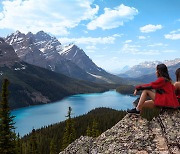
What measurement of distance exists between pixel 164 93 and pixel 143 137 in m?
3.03

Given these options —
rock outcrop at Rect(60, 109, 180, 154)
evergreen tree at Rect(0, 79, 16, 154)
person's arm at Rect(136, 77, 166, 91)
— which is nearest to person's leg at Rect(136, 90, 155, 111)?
person's arm at Rect(136, 77, 166, 91)

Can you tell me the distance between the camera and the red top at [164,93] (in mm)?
14844

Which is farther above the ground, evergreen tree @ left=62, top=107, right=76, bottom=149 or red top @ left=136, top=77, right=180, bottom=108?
red top @ left=136, top=77, right=180, bottom=108

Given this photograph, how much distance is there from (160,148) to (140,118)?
2.57 meters

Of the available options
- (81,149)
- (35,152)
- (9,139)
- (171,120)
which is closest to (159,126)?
(171,120)

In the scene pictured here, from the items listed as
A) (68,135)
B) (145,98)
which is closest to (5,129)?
(145,98)

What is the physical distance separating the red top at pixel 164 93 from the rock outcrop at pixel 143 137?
56cm

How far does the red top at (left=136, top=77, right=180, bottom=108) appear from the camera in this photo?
14.8 meters

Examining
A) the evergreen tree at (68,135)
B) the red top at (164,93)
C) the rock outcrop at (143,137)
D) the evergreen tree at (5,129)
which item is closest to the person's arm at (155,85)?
the red top at (164,93)

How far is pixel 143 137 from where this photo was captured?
13781mm

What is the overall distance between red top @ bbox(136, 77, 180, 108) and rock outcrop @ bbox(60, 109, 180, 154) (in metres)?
0.56

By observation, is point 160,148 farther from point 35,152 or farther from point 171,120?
point 35,152

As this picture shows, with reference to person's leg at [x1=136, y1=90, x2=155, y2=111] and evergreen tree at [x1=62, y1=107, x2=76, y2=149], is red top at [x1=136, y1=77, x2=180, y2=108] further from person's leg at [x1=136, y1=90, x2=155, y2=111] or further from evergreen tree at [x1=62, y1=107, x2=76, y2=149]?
evergreen tree at [x1=62, y1=107, x2=76, y2=149]

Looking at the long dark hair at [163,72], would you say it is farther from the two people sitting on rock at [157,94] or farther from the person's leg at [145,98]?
the person's leg at [145,98]
